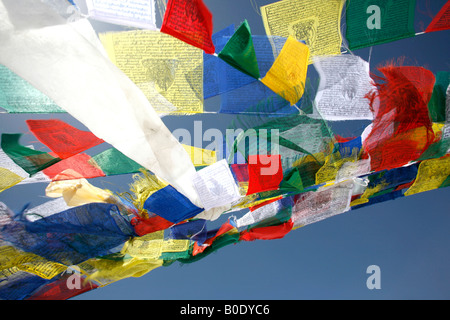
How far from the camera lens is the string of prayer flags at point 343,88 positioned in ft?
3.22

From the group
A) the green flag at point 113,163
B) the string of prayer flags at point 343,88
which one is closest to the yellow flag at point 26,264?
the green flag at point 113,163

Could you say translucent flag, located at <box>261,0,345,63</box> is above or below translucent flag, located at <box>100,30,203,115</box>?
above

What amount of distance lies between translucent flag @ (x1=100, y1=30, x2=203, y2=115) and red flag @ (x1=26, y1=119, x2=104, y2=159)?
212 millimetres

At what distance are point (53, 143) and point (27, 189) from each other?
31cm

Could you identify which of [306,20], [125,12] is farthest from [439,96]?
[125,12]

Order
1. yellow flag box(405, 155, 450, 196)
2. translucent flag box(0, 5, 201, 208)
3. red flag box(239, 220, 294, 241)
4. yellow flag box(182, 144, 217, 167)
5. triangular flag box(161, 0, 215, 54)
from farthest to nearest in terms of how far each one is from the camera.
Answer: yellow flag box(405, 155, 450, 196) < red flag box(239, 220, 294, 241) < yellow flag box(182, 144, 217, 167) < triangular flag box(161, 0, 215, 54) < translucent flag box(0, 5, 201, 208)

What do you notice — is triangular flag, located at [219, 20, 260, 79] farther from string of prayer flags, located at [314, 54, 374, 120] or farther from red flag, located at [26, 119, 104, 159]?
red flag, located at [26, 119, 104, 159]

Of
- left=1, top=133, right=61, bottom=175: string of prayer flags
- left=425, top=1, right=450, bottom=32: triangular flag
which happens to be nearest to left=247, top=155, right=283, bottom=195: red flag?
left=1, top=133, right=61, bottom=175: string of prayer flags

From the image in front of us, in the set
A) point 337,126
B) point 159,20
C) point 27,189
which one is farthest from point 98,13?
point 337,126

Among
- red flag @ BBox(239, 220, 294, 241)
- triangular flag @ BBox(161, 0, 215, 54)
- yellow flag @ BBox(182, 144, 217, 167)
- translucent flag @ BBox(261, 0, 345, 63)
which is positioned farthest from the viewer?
red flag @ BBox(239, 220, 294, 241)

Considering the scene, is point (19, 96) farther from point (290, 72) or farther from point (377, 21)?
point (377, 21)

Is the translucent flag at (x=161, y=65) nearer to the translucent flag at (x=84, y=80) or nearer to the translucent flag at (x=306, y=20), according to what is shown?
the translucent flag at (x=84, y=80)

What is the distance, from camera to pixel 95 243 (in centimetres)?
99

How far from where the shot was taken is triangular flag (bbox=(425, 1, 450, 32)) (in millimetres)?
1040
